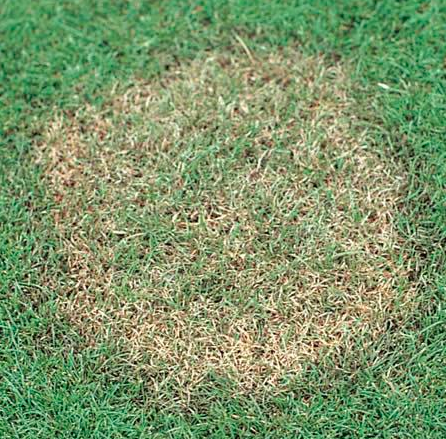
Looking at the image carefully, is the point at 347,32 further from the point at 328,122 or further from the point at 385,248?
the point at 385,248

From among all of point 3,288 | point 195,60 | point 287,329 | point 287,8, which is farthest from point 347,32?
point 3,288

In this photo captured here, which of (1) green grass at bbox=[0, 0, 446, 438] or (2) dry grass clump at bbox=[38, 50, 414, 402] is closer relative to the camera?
(1) green grass at bbox=[0, 0, 446, 438]

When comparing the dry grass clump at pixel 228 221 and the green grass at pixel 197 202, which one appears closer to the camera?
the green grass at pixel 197 202
